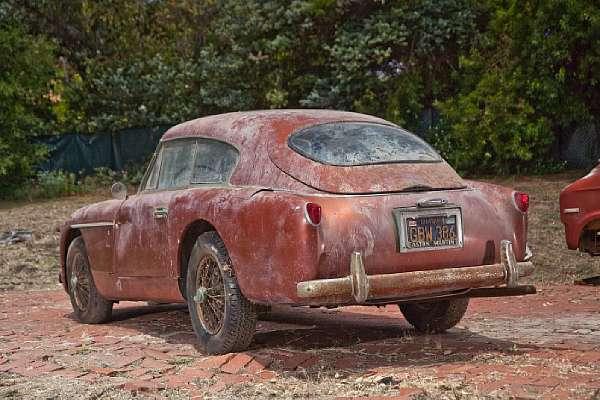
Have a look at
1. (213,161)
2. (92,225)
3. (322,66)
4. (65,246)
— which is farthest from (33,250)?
(322,66)

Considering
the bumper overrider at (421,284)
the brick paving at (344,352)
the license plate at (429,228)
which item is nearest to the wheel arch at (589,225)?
the brick paving at (344,352)

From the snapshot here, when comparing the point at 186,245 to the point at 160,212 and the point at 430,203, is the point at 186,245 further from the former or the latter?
the point at 430,203

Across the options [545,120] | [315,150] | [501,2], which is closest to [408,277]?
[315,150]

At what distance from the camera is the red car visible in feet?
33.8

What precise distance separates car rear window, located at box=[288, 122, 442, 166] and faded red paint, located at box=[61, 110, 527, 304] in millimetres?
76

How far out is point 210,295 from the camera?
6.91 metres

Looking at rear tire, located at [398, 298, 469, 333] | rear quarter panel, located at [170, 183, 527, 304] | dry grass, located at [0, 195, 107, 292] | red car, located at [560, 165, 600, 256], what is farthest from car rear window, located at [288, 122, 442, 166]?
dry grass, located at [0, 195, 107, 292]

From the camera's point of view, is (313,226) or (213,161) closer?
(313,226)

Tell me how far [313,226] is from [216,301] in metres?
1.22

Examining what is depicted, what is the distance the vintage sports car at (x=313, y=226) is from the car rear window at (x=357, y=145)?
0.01 metres

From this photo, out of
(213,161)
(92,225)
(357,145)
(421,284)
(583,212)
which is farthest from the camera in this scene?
(583,212)

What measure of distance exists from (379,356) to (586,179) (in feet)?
14.7

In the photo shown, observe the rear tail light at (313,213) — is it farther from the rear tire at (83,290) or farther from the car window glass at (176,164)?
the rear tire at (83,290)

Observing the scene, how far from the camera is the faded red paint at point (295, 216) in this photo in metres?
6.08
